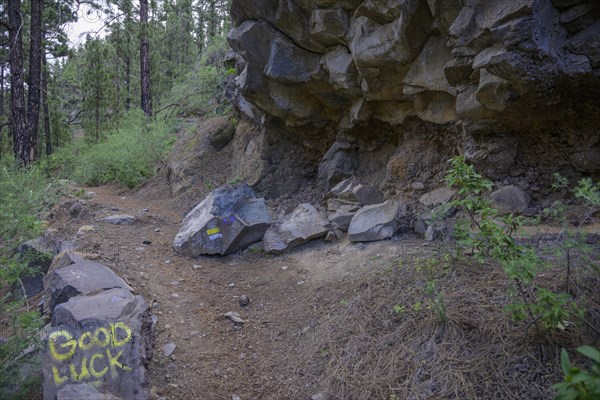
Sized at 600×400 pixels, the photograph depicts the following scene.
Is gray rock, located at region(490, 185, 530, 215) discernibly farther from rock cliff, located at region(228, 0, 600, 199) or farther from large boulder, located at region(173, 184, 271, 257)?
large boulder, located at region(173, 184, 271, 257)

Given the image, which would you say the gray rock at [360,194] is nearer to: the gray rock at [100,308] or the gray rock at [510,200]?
the gray rock at [510,200]

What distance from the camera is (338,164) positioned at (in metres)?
7.55

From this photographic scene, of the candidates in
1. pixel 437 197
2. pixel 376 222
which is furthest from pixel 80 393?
Answer: pixel 437 197

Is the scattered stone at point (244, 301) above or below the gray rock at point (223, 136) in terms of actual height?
below

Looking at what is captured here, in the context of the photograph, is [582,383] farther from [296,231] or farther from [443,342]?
[296,231]

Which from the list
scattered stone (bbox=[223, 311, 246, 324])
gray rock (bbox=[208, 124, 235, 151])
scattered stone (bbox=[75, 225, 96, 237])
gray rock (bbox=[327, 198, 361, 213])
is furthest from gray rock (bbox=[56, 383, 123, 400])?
gray rock (bbox=[208, 124, 235, 151])

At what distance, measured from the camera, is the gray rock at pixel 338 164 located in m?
7.50

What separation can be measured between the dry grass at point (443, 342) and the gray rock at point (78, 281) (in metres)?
2.04

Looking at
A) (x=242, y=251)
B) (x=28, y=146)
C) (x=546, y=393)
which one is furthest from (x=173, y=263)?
(x=28, y=146)

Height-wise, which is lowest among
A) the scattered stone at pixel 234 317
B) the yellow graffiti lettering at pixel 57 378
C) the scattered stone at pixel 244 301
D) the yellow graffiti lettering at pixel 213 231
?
the scattered stone at pixel 234 317

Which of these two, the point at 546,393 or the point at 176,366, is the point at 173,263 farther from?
the point at 546,393

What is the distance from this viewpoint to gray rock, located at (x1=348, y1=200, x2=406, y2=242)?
537cm

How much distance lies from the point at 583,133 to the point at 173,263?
5.06 metres

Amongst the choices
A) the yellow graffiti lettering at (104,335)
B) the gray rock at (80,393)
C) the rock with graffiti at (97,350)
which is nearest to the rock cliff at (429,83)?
the rock with graffiti at (97,350)
